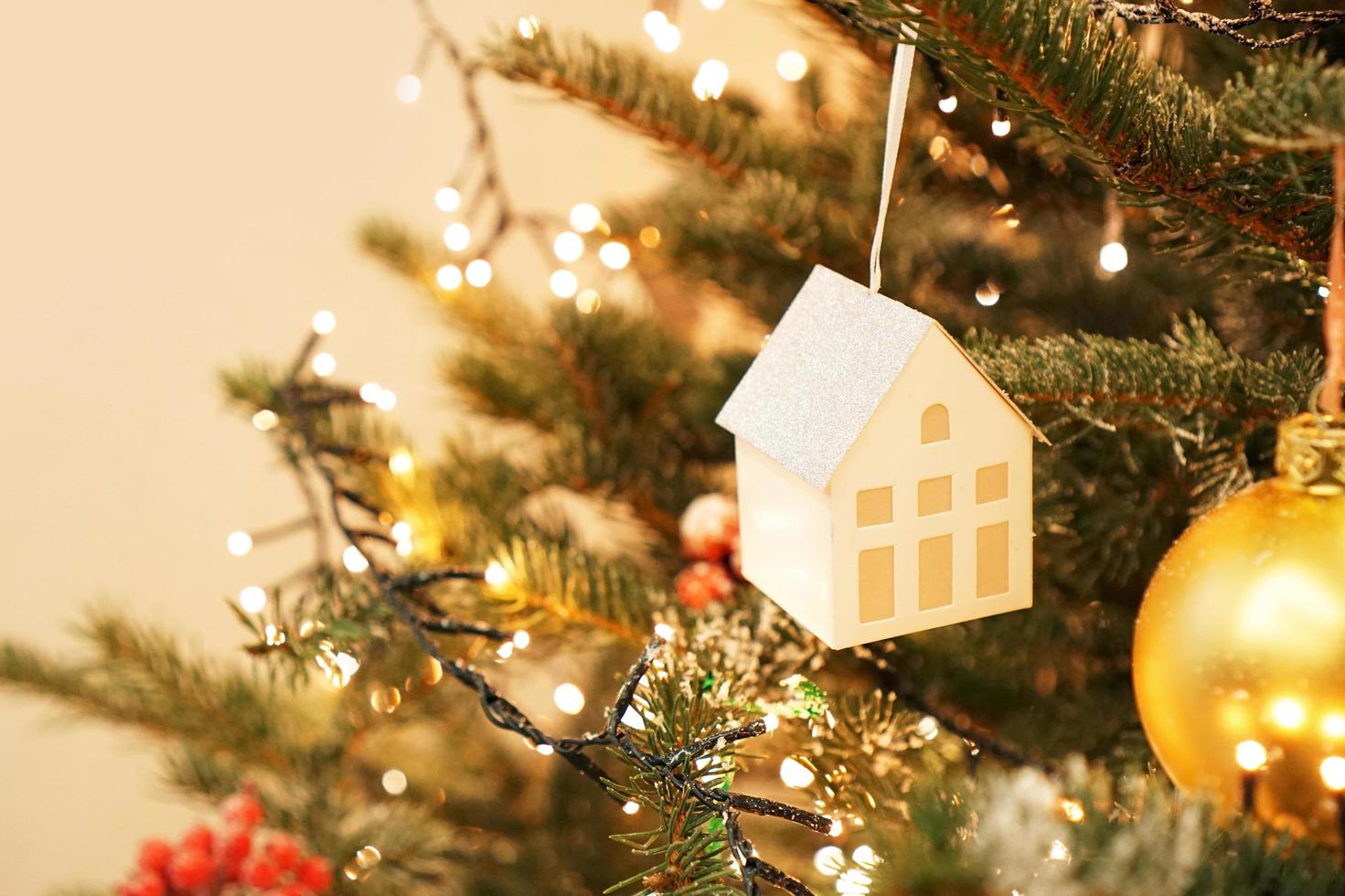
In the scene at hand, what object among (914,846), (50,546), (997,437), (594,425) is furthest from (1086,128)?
(50,546)

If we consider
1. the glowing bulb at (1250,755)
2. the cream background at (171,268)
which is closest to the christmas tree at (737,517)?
the glowing bulb at (1250,755)

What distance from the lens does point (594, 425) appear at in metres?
0.81

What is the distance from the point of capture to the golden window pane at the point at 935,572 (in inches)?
18.6

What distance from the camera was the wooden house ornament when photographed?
44 centimetres

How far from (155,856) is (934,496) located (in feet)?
1.29

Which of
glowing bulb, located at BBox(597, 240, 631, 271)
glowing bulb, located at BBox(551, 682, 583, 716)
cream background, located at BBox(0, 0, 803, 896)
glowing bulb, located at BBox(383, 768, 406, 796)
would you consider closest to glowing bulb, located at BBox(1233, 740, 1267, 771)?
glowing bulb, located at BBox(551, 682, 583, 716)

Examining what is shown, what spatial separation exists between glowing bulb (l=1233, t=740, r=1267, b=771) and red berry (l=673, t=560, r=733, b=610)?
1.08 ft

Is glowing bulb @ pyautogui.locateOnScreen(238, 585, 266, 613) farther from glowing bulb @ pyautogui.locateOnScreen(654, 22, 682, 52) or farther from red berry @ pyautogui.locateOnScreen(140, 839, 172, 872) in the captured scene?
glowing bulb @ pyautogui.locateOnScreen(654, 22, 682, 52)

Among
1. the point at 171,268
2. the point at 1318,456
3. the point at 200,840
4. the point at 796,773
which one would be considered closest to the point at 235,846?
the point at 200,840

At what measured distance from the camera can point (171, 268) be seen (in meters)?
1.12

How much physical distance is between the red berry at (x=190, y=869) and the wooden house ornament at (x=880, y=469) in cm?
29

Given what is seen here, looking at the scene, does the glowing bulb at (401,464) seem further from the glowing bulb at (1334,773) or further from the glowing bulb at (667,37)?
the glowing bulb at (1334,773)

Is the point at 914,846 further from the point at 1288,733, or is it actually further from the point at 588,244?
the point at 588,244

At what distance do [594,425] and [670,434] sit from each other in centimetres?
7
